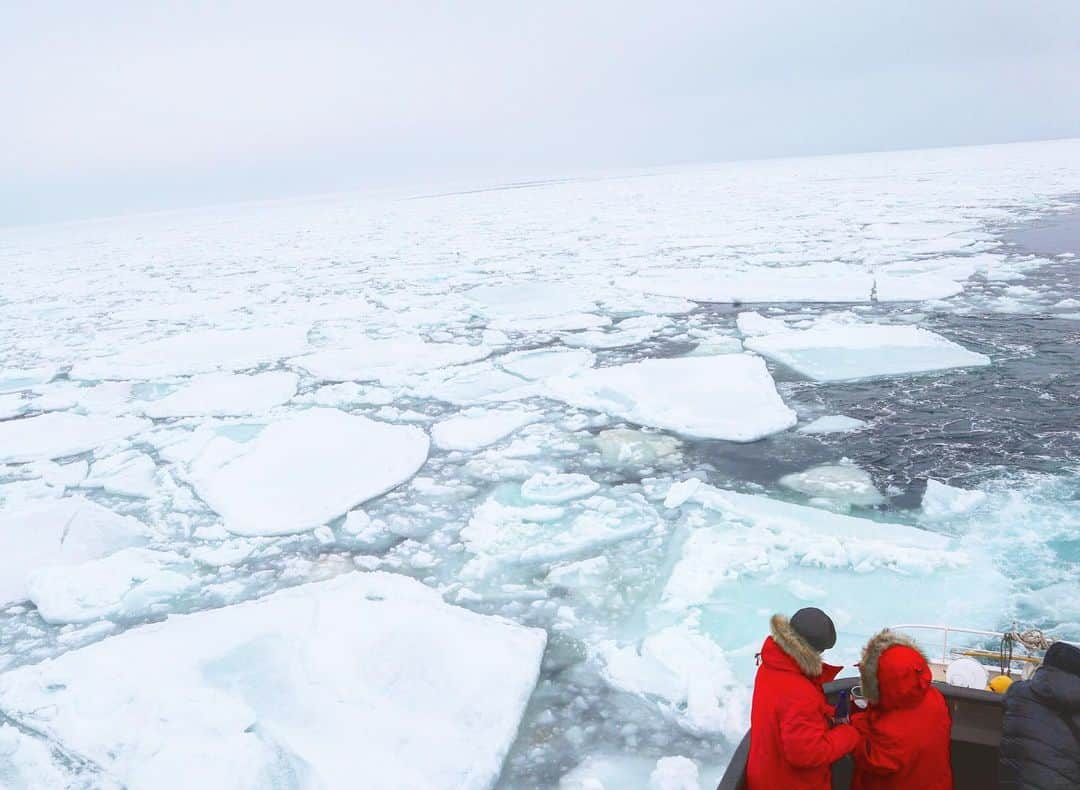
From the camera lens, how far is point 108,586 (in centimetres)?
431

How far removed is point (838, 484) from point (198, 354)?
802 centimetres

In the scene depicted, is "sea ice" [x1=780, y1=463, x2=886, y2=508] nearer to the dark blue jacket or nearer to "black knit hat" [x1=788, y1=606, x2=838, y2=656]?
the dark blue jacket

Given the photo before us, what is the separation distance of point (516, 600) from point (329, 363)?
5514mm

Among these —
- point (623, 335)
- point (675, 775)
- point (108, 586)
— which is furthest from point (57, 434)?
point (675, 775)

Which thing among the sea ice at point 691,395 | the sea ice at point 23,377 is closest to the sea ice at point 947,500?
the sea ice at point 691,395

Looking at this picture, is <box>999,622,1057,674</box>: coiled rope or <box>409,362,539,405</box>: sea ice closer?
<box>999,622,1057,674</box>: coiled rope

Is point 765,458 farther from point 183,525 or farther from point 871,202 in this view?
point 871,202

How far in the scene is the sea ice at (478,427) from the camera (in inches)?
243

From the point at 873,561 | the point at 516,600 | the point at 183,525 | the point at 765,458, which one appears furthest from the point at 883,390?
the point at 183,525

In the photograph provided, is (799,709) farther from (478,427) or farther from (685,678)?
(478,427)

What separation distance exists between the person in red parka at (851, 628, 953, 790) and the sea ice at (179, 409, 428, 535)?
12.3 feet

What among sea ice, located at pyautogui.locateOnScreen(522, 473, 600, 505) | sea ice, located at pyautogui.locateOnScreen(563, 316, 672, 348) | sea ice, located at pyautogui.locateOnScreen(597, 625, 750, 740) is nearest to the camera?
sea ice, located at pyautogui.locateOnScreen(597, 625, 750, 740)

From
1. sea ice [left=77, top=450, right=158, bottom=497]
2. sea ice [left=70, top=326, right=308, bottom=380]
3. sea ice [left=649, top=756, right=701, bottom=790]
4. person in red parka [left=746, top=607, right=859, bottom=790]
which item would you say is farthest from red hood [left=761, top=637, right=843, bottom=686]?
sea ice [left=70, top=326, right=308, bottom=380]

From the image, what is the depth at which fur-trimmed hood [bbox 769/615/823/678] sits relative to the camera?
1.94 m
